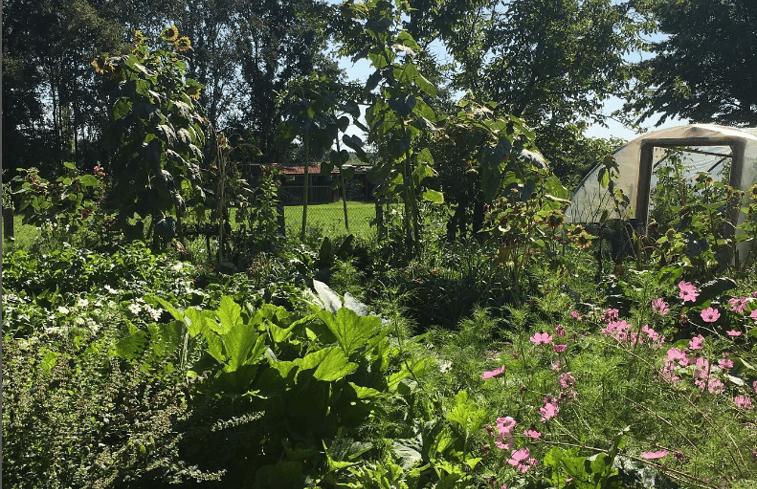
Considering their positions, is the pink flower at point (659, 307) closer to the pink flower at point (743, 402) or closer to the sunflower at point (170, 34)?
the pink flower at point (743, 402)

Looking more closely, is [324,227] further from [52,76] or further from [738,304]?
[52,76]

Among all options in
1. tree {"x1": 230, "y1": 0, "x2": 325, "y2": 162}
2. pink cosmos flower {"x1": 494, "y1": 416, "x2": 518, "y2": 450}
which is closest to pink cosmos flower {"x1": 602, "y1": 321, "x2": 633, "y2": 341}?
pink cosmos flower {"x1": 494, "y1": 416, "x2": 518, "y2": 450}

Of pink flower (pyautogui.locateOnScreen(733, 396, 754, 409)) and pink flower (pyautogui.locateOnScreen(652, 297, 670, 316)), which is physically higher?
pink flower (pyautogui.locateOnScreen(652, 297, 670, 316))

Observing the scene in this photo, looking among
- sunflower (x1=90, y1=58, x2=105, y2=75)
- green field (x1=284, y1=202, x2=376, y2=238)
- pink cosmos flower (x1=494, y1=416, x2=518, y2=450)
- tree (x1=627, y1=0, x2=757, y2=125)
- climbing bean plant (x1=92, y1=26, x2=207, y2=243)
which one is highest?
tree (x1=627, y1=0, x2=757, y2=125)

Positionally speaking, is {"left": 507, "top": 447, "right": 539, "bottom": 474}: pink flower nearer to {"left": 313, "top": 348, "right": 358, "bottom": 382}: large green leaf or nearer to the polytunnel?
{"left": 313, "top": 348, "right": 358, "bottom": 382}: large green leaf

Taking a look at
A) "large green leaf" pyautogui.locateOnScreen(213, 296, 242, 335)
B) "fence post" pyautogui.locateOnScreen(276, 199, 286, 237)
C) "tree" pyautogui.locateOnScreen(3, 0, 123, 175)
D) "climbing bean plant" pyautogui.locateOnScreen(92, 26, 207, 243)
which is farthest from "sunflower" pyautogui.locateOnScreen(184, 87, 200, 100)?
"tree" pyautogui.locateOnScreen(3, 0, 123, 175)

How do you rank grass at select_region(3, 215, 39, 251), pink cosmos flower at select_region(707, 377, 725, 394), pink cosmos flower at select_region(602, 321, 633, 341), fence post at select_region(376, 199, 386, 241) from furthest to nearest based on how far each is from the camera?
grass at select_region(3, 215, 39, 251), fence post at select_region(376, 199, 386, 241), pink cosmos flower at select_region(602, 321, 633, 341), pink cosmos flower at select_region(707, 377, 725, 394)

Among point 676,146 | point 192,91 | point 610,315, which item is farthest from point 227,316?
point 676,146

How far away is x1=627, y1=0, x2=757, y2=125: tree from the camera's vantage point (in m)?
25.9

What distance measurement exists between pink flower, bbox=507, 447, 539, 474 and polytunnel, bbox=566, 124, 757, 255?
4582 millimetres

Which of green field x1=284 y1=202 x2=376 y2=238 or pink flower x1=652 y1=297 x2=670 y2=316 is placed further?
green field x1=284 y1=202 x2=376 y2=238

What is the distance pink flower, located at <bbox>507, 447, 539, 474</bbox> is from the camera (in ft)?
5.15

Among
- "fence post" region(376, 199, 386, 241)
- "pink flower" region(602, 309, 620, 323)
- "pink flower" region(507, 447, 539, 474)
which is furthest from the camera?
"fence post" region(376, 199, 386, 241)

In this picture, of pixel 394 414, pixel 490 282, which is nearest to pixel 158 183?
pixel 490 282
